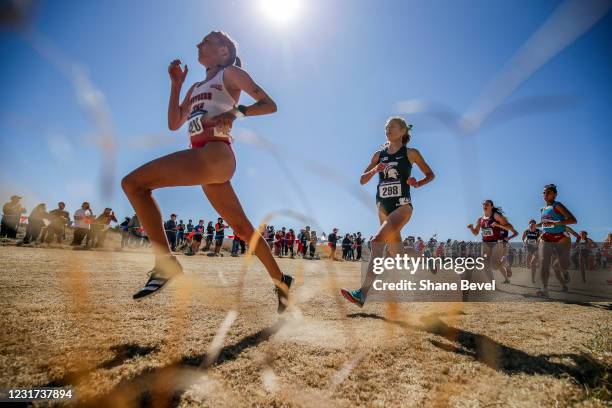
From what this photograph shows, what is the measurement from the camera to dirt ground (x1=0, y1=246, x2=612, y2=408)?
144cm

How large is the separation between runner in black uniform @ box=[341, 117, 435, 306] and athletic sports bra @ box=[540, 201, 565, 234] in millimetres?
4161

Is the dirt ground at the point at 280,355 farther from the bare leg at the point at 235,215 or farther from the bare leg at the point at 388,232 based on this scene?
the bare leg at the point at 388,232

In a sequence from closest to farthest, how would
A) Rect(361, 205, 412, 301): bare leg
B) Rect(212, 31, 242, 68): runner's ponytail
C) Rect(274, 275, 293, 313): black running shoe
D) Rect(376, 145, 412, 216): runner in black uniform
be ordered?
Rect(274, 275, 293, 313): black running shoe
Rect(212, 31, 242, 68): runner's ponytail
Rect(361, 205, 412, 301): bare leg
Rect(376, 145, 412, 216): runner in black uniform

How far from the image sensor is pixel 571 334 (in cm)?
286

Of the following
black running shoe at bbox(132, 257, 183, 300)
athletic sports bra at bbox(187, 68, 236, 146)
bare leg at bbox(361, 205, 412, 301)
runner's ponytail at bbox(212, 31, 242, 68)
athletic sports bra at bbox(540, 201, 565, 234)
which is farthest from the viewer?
athletic sports bra at bbox(540, 201, 565, 234)

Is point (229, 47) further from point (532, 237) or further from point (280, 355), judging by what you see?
point (532, 237)

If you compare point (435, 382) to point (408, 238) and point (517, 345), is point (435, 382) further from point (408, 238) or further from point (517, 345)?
point (408, 238)

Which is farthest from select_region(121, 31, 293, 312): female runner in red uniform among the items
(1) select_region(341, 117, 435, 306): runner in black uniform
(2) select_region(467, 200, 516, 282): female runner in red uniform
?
(2) select_region(467, 200, 516, 282): female runner in red uniform

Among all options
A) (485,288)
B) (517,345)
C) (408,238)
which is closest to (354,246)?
(408,238)

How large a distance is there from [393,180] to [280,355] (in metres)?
3.02

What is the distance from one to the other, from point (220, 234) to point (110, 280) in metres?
13.1

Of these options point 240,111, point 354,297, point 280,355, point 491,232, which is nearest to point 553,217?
point 491,232

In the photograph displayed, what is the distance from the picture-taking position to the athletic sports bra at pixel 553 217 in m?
6.52

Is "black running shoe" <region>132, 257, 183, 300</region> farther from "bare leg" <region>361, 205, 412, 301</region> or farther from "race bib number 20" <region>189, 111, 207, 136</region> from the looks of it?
"bare leg" <region>361, 205, 412, 301</region>
